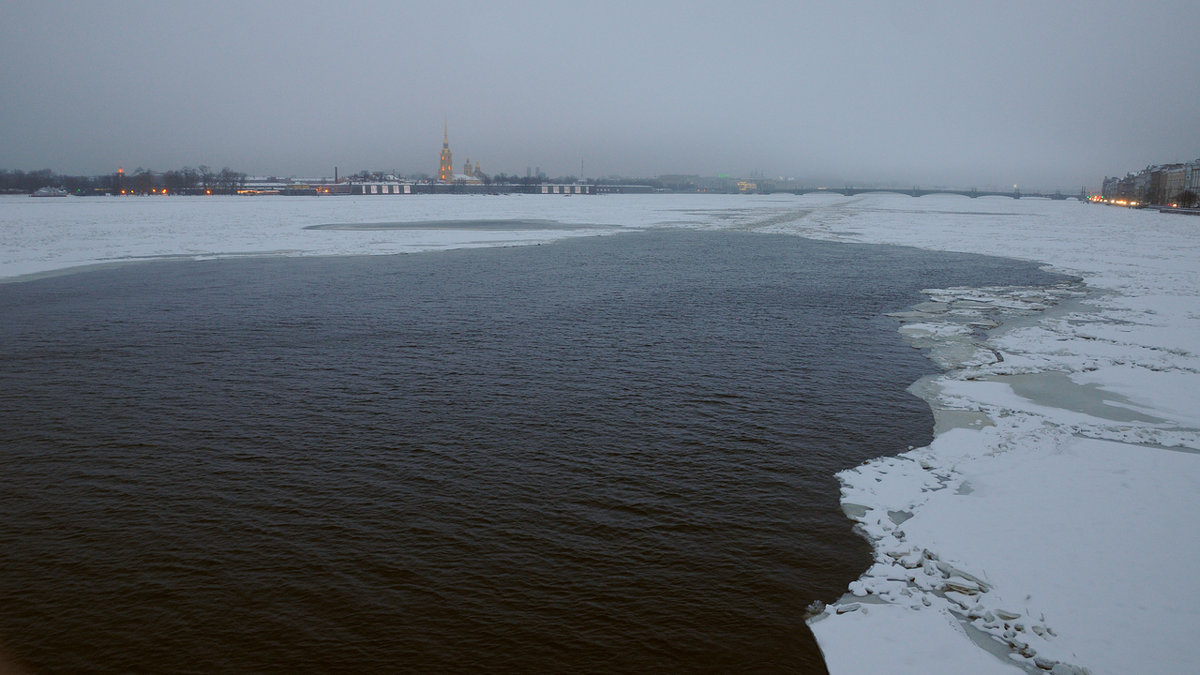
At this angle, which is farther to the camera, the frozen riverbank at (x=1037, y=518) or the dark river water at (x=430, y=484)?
the dark river water at (x=430, y=484)

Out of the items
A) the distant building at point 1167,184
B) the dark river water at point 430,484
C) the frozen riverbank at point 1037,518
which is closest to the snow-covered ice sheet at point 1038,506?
the frozen riverbank at point 1037,518

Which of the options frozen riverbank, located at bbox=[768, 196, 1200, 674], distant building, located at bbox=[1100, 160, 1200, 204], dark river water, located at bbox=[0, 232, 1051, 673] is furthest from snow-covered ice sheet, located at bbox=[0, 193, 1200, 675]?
distant building, located at bbox=[1100, 160, 1200, 204]

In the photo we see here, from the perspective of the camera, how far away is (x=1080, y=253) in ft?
141

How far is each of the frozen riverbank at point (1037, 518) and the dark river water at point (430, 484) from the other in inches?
21.8

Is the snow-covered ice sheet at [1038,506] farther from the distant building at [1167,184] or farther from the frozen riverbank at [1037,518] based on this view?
the distant building at [1167,184]

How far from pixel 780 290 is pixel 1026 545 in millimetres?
19348

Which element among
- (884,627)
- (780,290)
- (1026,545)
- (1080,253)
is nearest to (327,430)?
(884,627)

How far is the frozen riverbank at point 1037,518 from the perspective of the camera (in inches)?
280

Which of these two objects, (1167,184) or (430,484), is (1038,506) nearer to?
(430,484)

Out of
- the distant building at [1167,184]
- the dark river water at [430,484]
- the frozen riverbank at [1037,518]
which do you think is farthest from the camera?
the distant building at [1167,184]

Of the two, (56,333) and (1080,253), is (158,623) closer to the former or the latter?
(56,333)

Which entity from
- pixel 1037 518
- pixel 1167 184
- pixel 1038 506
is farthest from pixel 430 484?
pixel 1167 184

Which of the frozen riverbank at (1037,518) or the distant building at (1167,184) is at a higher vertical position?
the distant building at (1167,184)

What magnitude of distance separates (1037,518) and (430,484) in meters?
7.49
